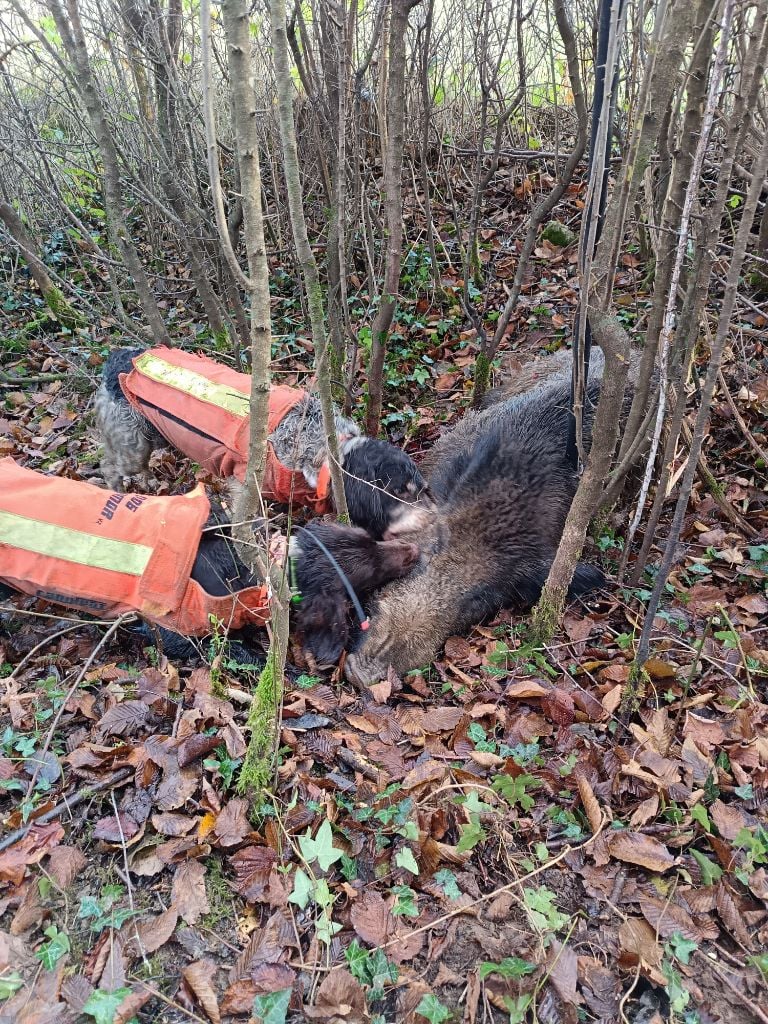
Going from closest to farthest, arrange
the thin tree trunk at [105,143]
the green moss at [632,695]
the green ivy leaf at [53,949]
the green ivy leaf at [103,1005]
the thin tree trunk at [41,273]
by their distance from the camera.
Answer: the green ivy leaf at [103,1005] < the green ivy leaf at [53,949] < the green moss at [632,695] < the thin tree trunk at [105,143] < the thin tree trunk at [41,273]

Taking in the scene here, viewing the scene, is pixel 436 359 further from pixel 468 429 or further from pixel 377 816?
pixel 377 816

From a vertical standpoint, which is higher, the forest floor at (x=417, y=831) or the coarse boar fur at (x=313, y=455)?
the coarse boar fur at (x=313, y=455)

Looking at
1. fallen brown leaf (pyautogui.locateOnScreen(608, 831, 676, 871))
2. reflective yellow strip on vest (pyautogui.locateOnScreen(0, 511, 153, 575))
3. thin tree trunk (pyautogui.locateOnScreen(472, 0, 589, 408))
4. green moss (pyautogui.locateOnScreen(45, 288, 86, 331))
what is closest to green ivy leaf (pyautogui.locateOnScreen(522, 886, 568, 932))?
fallen brown leaf (pyautogui.locateOnScreen(608, 831, 676, 871))

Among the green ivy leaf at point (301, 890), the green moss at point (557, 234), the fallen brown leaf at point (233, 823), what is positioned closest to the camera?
the green ivy leaf at point (301, 890)

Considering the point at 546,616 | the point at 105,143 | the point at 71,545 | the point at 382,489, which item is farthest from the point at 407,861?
the point at 105,143

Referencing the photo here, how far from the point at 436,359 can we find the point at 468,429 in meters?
1.44

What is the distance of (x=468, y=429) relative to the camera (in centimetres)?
604

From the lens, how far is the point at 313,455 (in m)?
5.60

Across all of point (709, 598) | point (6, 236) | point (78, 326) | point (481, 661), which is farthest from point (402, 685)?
point (6, 236)

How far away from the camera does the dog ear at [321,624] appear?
14.2 ft

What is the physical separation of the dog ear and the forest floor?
0.23 metres

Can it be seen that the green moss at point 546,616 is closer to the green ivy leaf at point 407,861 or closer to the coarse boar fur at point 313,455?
the coarse boar fur at point 313,455

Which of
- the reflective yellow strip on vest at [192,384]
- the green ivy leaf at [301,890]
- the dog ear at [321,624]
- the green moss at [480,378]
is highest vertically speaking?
the reflective yellow strip on vest at [192,384]

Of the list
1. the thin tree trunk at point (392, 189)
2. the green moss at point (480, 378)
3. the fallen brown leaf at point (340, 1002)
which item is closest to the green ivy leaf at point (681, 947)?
the fallen brown leaf at point (340, 1002)
